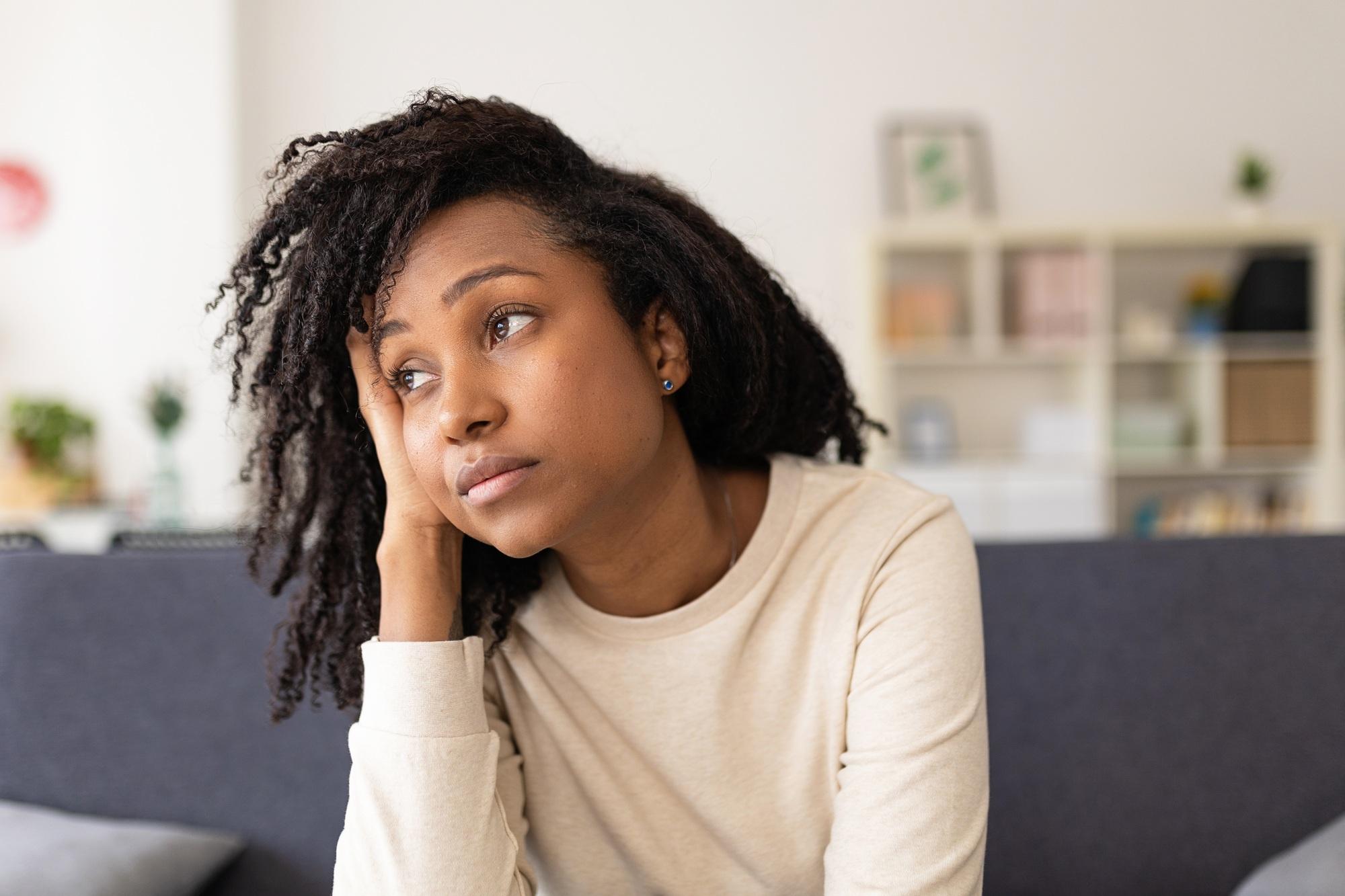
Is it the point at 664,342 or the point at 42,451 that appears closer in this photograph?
the point at 664,342

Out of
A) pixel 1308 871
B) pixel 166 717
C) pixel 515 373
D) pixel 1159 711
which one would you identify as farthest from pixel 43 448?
pixel 1308 871

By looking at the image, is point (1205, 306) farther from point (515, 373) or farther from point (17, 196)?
point (17, 196)

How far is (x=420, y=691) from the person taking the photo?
1031mm

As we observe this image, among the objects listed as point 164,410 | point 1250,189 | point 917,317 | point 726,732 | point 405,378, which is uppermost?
point 1250,189

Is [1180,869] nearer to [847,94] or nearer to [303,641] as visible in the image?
[303,641]

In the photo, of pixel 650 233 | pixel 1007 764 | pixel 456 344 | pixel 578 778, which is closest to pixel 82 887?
pixel 578 778

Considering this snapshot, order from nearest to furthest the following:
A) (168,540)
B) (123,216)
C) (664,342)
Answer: (664,342)
(168,540)
(123,216)

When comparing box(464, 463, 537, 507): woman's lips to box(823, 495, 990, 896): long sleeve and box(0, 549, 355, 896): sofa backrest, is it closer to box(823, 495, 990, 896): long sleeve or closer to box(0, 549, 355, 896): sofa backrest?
box(823, 495, 990, 896): long sleeve

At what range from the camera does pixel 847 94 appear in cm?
467

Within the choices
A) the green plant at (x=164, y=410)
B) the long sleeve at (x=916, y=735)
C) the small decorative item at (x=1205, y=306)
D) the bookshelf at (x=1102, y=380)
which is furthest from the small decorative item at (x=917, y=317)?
the long sleeve at (x=916, y=735)

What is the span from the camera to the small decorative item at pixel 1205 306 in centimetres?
445

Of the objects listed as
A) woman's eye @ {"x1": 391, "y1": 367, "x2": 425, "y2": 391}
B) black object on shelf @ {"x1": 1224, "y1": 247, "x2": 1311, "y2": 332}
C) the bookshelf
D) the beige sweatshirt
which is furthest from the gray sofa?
black object on shelf @ {"x1": 1224, "y1": 247, "x2": 1311, "y2": 332}

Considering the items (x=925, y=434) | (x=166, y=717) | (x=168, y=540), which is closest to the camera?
(x=166, y=717)

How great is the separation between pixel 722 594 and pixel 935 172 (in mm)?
3777
